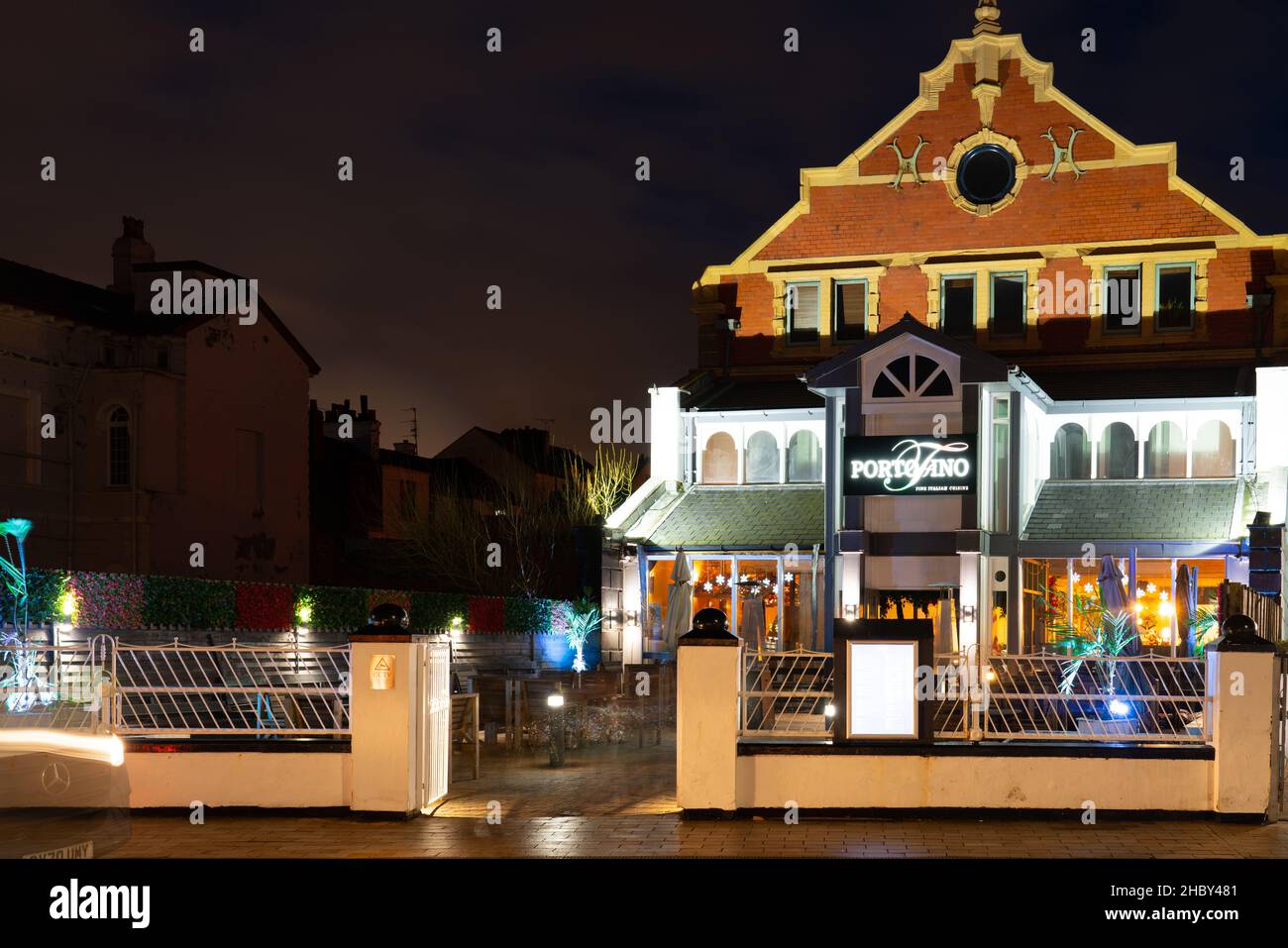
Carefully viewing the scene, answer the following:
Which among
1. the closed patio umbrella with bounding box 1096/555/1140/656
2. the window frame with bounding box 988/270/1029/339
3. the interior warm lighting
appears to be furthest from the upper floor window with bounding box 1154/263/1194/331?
the interior warm lighting

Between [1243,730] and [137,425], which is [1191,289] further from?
[137,425]

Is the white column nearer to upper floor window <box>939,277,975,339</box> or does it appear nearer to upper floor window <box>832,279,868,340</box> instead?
upper floor window <box>939,277,975,339</box>

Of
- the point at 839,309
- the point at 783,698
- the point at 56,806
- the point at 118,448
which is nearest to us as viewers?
the point at 56,806

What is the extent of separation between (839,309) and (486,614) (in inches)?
424

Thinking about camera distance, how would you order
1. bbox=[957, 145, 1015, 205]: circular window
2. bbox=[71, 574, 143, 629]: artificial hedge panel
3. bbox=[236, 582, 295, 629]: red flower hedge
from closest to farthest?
bbox=[71, 574, 143, 629]: artificial hedge panel, bbox=[236, 582, 295, 629]: red flower hedge, bbox=[957, 145, 1015, 205]: circular window

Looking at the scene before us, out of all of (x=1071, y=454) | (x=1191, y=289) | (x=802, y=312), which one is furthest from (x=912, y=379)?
(x=1191, y=289)

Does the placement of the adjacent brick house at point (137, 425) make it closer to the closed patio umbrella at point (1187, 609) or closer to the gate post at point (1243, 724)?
the closed patio umbrella at point (1187, 609)

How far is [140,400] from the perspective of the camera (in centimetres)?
3247

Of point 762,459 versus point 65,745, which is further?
point 762,459

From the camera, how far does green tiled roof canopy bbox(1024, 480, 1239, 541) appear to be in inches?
1090

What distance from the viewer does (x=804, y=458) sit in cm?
3181

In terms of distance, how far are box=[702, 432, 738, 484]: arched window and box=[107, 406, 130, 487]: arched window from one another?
12.7 metres

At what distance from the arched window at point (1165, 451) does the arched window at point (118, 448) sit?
71.0ft
